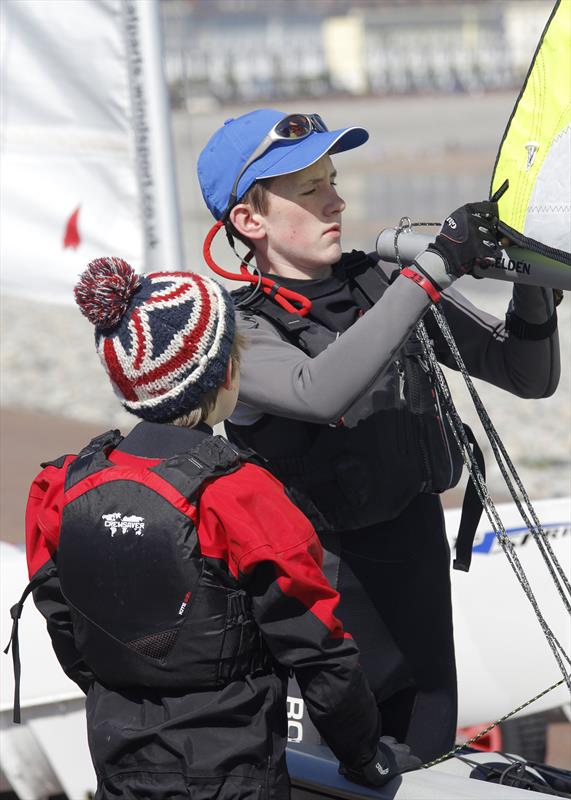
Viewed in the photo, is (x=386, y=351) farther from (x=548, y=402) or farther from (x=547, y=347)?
(x=548, y=402)

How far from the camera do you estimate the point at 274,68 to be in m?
97.2

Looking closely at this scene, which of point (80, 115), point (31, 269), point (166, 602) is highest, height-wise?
point (80, 115)

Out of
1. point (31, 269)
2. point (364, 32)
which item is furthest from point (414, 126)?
point (364, 32)

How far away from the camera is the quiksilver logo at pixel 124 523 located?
76.9 inches

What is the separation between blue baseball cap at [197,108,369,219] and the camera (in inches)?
97.1

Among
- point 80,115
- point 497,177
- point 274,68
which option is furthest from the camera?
point 274,68

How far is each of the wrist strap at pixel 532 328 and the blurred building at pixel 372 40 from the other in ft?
300

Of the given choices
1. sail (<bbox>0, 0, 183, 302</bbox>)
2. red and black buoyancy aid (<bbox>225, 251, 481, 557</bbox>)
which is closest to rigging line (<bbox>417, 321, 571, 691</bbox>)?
red and black buoyancy aid (<bbox>225, 251, 481, 557</bbox>)

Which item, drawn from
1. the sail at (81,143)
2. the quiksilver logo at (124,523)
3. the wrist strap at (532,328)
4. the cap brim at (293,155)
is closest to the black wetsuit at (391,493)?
the wrist strap at (532,328)

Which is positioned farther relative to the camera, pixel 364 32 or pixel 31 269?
pixel 364 32

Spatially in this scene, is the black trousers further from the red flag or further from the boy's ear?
the red flag

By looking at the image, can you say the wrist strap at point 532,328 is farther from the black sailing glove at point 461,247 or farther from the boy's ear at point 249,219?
the boy's ear at point 249,219

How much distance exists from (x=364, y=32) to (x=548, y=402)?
101042mm

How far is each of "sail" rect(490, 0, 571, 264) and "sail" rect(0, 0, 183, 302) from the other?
1.59 meters
